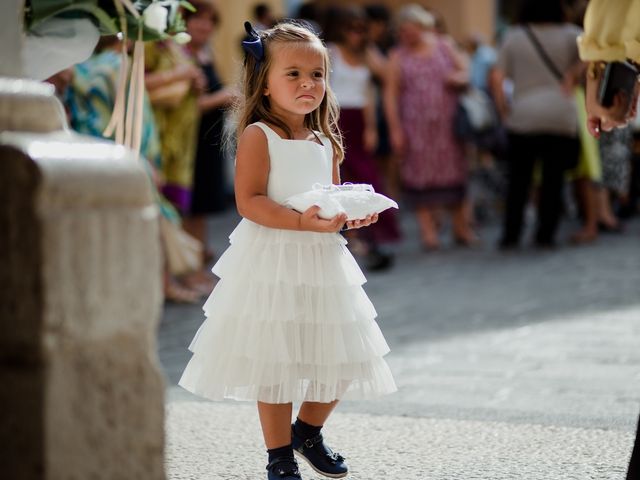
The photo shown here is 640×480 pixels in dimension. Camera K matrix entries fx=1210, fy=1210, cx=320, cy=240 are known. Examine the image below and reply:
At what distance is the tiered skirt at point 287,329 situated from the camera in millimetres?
3717

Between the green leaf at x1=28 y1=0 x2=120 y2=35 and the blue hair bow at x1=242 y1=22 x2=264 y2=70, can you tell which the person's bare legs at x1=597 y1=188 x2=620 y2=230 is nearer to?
the blue hair bow at x1=242 y1=22 x2=264 y2=70

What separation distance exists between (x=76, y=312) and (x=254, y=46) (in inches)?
70.6

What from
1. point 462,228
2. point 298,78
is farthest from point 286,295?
point 462,228

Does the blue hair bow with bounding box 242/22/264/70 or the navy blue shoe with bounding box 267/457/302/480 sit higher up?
the blue hair bow with bounding box 242/22/264/70

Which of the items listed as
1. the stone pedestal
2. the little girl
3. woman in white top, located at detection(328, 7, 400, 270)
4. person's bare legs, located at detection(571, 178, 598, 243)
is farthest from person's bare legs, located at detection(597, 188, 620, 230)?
the stone pedestal

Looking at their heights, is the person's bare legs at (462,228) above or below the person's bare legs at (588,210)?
below

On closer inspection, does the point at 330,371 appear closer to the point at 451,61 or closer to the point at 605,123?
the point at 605,123

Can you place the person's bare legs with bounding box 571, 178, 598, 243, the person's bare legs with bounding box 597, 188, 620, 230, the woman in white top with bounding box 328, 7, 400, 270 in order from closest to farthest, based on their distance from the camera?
1. the woman in white top with bounding box 328, 7, 400, 270
2. the person's bare legs with bounding box 571, 178, 598, 243
3. the person's bare legs with bounding box 597, 188, 620, 230

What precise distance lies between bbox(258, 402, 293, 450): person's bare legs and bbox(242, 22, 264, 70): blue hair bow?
1.11 m

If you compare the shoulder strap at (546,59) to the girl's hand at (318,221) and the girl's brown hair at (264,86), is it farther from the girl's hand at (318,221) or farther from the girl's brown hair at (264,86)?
the girl's hand at (318,221)

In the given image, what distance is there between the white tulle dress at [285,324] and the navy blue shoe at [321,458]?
0.26 m

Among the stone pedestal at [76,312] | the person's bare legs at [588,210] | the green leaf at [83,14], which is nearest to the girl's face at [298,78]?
the green leaf at [83,14]

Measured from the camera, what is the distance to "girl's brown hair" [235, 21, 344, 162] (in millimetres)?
3969

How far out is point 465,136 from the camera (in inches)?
438
